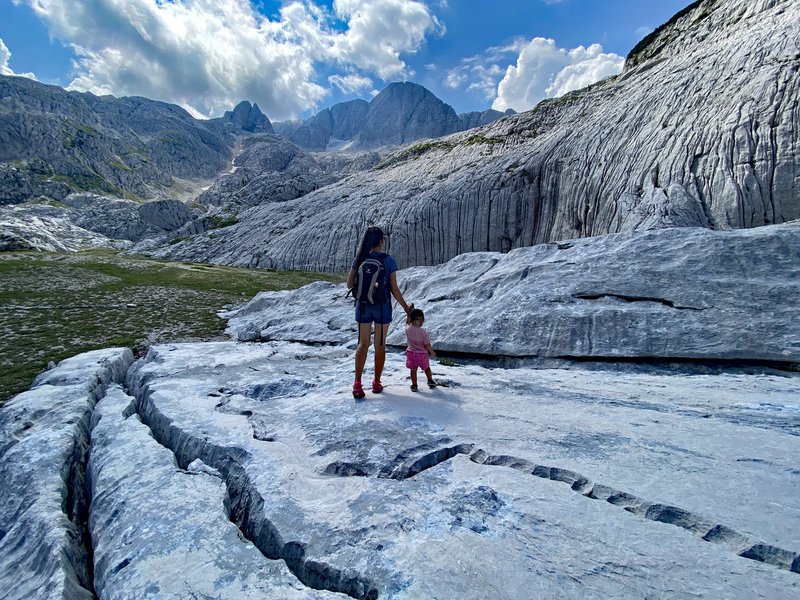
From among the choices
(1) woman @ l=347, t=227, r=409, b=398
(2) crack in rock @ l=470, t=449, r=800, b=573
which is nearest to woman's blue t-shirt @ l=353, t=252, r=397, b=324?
(1) woman @ l=347, t=227, r=409, b=398

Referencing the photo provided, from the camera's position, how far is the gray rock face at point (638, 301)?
10945mm

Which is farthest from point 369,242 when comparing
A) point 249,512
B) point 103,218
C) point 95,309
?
point 103,218

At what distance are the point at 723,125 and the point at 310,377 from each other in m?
41.8

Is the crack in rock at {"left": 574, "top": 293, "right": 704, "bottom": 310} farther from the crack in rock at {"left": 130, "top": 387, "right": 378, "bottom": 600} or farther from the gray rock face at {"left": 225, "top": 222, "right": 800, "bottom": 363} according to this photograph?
the crack in rock at {"left": 130, "top": 387, "right": 378, "bottom": 600}

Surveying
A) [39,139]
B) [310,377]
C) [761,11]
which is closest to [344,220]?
[761,11]

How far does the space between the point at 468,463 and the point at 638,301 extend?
31.2 ft

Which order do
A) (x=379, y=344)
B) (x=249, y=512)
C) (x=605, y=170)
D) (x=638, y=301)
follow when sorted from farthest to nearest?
1. (x=605, y=170)
2. (x=638, y=301)
3. (x=379, y=344)
4. (x=249, y=512)

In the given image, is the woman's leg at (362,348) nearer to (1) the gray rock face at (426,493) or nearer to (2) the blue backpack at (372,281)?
(2) the blue backpack at (372,281)

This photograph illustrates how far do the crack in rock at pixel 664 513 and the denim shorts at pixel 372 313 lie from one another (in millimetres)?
4080

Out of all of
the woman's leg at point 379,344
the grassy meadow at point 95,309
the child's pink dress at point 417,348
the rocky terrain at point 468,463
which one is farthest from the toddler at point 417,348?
the grassy meadow at point 95,309

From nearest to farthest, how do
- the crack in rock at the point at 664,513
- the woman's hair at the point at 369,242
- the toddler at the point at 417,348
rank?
1. the crack in rock at the point at 664,513
2. the woman's hair at the point at 369,242
3. the toddler at the point at 417,348

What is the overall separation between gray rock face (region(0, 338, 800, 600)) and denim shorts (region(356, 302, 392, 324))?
1837 millimetres

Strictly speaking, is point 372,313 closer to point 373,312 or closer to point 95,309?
point 373,312

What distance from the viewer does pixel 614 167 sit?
44.5m
